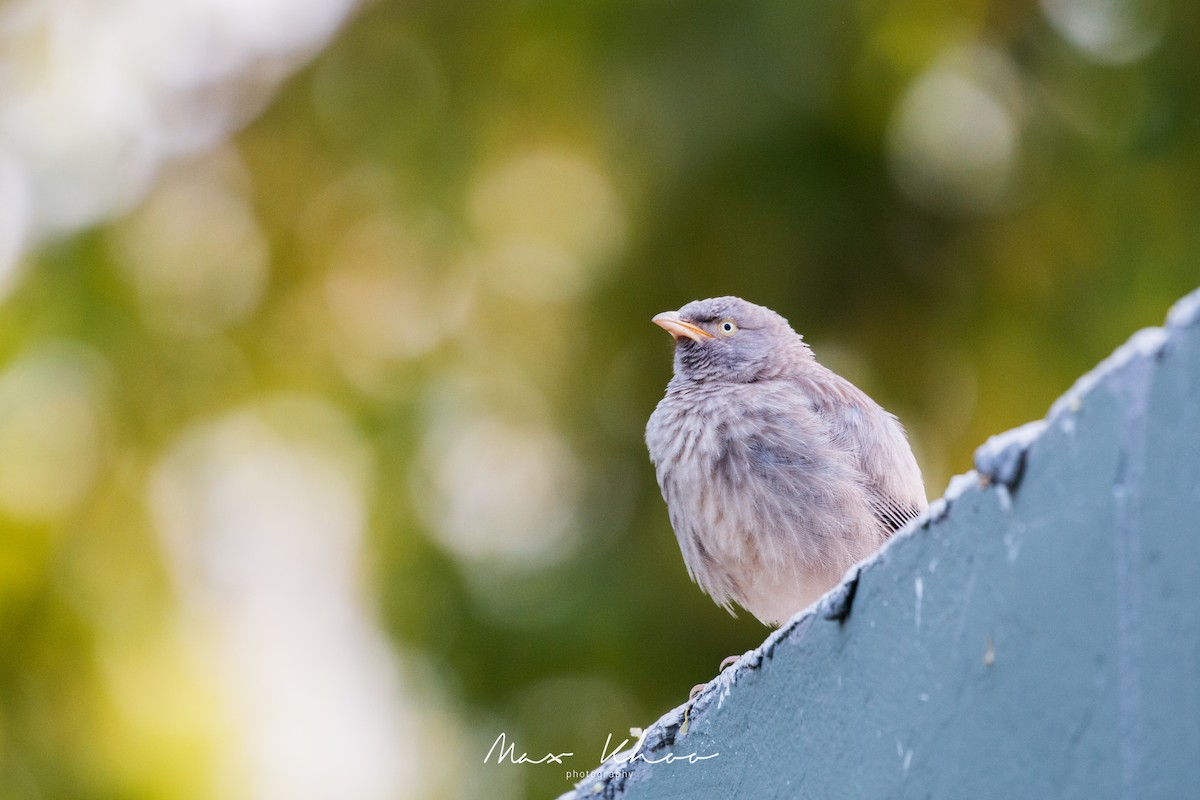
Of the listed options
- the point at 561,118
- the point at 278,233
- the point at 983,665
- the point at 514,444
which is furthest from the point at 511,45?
the point at 983,665

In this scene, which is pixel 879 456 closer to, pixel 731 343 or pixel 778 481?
pixel 778 481

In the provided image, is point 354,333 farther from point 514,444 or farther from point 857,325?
point 857,325

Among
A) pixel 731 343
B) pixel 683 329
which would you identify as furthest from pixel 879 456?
pixel 683 329

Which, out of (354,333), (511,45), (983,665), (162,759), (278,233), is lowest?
(162,759)

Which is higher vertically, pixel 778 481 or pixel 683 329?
pixel 683 329

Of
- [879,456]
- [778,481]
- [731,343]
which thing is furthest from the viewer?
[731,343]

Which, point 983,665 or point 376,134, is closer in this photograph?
point 983,665

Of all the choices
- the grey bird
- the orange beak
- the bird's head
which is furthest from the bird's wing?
the orange beak

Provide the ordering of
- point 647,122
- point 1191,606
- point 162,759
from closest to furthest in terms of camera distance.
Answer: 1. point 1191,606
2. point 162,759
3. point 647,122
